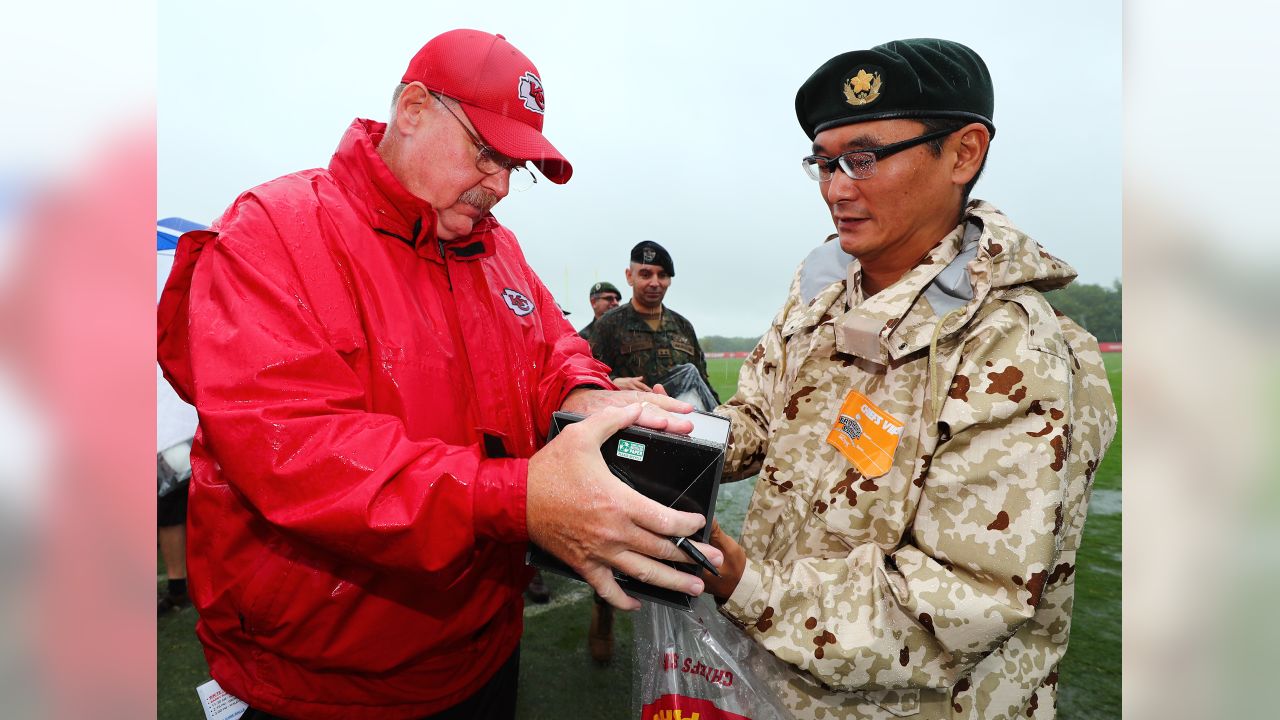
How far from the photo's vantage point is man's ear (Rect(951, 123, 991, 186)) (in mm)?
1720

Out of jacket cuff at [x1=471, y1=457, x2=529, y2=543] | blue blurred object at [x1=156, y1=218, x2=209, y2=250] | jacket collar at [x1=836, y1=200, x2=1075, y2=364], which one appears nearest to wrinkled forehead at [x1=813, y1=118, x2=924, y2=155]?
jacket collar at [x1=836, y1=200, x2=1075, y2=364]

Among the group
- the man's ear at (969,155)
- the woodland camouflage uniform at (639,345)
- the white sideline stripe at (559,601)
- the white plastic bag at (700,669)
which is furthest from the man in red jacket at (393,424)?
the woodland camouflage uniform at (639,345)

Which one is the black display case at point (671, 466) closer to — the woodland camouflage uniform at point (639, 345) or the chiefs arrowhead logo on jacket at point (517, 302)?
the chiefs arrowhead logo on jacket at point (517, 302)

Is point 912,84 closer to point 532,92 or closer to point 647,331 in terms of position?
point 532,92

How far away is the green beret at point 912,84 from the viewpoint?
5.46 feet

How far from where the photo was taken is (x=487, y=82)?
1.64 metres

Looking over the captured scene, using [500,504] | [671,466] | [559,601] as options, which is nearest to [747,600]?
[671,466]

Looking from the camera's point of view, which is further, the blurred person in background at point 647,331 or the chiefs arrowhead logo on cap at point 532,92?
the blurred person in background at point 647,331

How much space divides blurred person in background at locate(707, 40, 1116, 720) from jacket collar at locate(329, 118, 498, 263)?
110 cm

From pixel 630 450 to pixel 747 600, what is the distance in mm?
563

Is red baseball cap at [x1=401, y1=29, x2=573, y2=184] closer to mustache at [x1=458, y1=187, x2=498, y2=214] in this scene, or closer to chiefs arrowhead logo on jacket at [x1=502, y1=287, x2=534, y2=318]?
mustache at [x1=458, y1=187, x2=498, y2=214]

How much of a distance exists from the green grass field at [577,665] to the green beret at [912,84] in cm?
207
